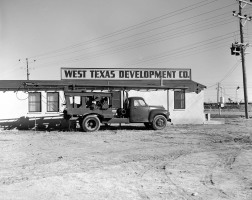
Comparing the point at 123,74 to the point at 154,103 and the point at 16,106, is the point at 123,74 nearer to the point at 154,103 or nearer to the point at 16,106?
the point at 154,103

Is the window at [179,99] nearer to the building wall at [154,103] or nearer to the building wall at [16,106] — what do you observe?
the building wall at [154,103]

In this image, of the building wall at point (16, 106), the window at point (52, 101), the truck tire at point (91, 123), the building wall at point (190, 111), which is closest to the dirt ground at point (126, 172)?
the truck tire at point (91, 123)

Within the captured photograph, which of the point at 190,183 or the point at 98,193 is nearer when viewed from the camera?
the point at 98,193

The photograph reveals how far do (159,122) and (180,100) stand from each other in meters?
4.78

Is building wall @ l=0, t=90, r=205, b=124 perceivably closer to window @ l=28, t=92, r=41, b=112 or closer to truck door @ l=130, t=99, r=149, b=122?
window @ l=28, t=92, r=41, b=112

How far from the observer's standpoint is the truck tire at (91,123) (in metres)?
17.2

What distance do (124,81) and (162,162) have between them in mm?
15398

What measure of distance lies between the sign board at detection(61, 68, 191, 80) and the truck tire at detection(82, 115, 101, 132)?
6.75 meters

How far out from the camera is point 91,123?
57.3ft

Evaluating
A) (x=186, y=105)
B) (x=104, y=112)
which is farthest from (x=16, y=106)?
(x=186, y=105)

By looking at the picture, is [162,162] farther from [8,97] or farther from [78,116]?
[8,97]

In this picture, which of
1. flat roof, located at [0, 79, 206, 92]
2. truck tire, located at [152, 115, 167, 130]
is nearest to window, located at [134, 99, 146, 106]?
truck tire, located at [152, 115, 167, 130]

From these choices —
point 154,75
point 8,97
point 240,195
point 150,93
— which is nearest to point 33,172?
point 240,195

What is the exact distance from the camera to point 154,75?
79.1 feet
